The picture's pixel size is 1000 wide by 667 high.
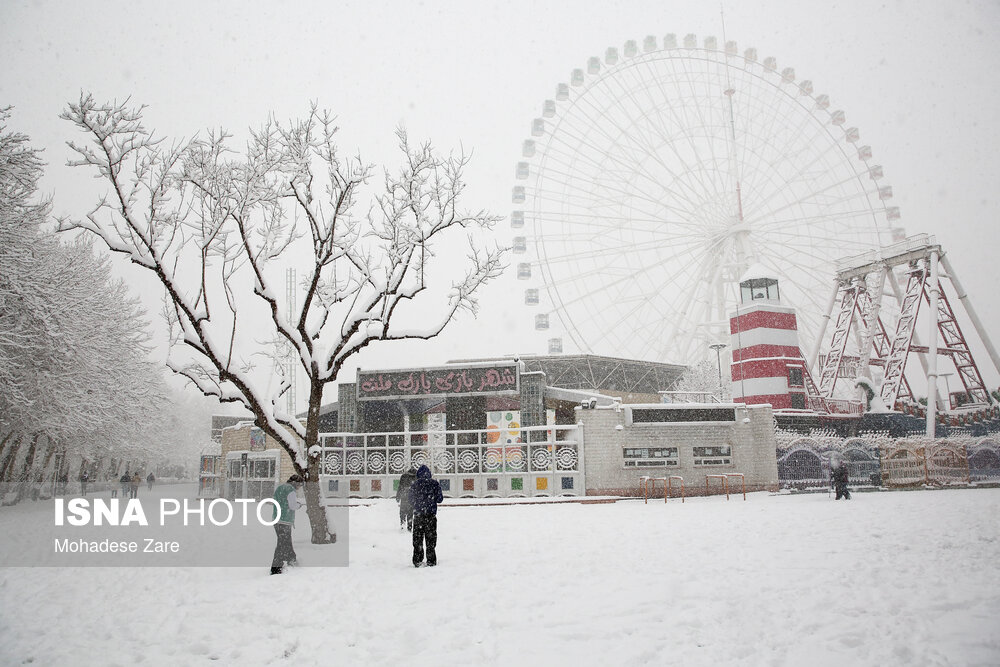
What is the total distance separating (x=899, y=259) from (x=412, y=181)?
36195mm

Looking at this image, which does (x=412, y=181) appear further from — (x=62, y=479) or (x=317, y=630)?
(x=62, y=479)

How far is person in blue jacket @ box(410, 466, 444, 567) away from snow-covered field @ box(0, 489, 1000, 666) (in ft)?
1.14

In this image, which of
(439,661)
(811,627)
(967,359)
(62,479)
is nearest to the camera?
(439,661)

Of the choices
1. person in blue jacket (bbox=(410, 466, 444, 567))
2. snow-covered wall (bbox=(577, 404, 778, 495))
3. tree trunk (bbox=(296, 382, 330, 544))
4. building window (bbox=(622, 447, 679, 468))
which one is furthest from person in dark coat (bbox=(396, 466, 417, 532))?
building window (bbox=(622, 447, 679, 468))

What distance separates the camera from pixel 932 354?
3675cm

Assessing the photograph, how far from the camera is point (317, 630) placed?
721 centimetres

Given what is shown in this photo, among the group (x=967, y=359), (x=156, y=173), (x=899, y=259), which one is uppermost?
(x=899, y=259)

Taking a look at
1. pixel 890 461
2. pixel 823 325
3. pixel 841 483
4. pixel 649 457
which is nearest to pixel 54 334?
pixel 649 457

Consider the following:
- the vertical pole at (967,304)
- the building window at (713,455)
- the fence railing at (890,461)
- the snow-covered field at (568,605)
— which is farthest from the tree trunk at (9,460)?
the vertical pole at (967,304)

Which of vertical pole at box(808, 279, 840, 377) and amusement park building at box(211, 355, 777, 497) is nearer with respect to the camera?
amusement park building at box(211, 355, 777, 497)

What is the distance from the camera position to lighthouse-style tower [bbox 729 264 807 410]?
1388 inches

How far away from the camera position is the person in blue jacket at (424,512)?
10.7 m

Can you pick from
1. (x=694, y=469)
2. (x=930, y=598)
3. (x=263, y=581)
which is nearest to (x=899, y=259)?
(x=694, y=469)

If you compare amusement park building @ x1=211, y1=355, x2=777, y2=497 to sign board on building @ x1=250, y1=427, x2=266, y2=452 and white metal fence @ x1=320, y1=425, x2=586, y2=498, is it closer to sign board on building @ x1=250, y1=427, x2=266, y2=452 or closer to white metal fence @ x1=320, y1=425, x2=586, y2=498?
white metal fence @ x1=320, y1=425, x2=586, y2=498
